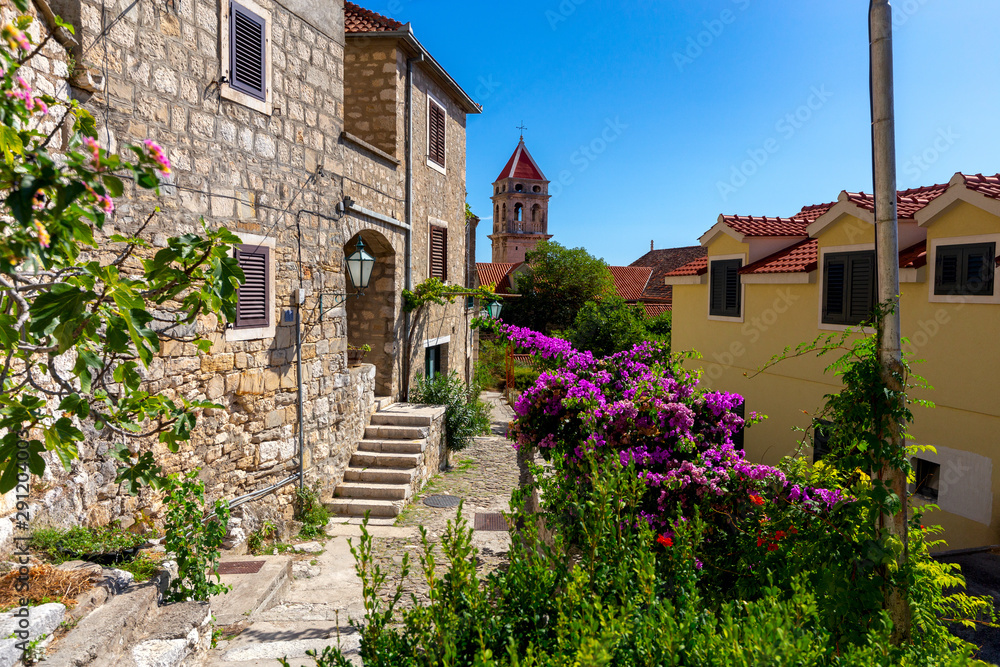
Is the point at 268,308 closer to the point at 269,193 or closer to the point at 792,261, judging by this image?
the point at 269,193

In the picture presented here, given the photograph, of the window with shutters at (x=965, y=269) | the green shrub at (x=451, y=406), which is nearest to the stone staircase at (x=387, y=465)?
the green shrub at (x=451, y=406)

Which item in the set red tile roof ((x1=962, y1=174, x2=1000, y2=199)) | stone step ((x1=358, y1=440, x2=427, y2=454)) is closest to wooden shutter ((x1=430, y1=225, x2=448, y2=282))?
stone step ((x1=358, y1=440, x2=427, y2=454))

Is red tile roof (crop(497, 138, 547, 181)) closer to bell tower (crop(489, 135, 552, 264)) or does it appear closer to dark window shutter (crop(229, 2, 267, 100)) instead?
bell tower (crop(489, 135, 552, 264))

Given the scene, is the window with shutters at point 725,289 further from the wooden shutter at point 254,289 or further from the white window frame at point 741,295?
the wooden shutter at point 254,289

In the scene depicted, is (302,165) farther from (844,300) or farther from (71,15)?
(844,300)

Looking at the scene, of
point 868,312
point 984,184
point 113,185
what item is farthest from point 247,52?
point 984,184

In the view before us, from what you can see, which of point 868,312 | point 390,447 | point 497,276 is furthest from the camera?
point 497,276

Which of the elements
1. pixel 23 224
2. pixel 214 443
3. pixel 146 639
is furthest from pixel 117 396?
pixel 23 224

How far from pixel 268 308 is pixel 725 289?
9901 millimetres

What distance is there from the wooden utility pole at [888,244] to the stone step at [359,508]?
724 centimetres

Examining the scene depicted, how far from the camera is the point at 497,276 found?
46.8 metres

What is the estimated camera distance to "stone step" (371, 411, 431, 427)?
1112cm

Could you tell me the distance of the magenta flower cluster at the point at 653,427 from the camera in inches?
181

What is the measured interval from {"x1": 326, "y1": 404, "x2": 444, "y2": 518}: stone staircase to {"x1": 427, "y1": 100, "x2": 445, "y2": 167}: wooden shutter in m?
6.05
